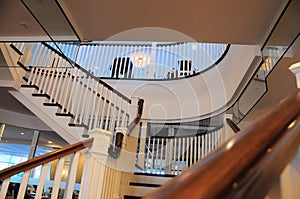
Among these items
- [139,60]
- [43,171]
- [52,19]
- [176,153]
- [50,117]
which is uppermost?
[139,60]

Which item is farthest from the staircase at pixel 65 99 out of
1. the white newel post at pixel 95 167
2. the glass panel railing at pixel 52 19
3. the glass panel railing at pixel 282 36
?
the glass panel railing at pixel 282 36

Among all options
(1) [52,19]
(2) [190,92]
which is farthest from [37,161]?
(2) [190,92]

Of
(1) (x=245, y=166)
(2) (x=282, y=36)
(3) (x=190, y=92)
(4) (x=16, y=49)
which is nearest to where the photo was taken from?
(1) (x=245, y=166)

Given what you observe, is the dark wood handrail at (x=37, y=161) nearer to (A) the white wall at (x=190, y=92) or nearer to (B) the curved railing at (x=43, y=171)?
(B) the curved railing at (x=43, y=171)

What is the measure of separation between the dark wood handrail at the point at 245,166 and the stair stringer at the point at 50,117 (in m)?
4.06

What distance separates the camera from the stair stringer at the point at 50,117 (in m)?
4.42

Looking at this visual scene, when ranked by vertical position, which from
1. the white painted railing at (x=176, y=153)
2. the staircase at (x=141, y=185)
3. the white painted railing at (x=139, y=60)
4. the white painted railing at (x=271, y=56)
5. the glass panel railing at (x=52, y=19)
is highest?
the white painted railing at (x=139, y=60)

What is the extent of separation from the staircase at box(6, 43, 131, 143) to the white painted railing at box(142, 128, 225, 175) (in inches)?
36.9

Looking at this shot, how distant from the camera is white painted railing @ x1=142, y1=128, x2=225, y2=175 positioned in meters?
4.77

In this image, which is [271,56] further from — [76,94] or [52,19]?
[76,94]

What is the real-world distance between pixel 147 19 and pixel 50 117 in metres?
2.93

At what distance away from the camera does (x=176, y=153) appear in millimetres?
5004

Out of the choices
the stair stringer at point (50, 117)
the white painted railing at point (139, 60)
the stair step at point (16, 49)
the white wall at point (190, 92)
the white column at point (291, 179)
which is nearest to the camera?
the white column at point (291, 179)

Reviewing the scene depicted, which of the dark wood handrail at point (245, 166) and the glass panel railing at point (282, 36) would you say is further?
the glass panel railing at point (282, 36)
